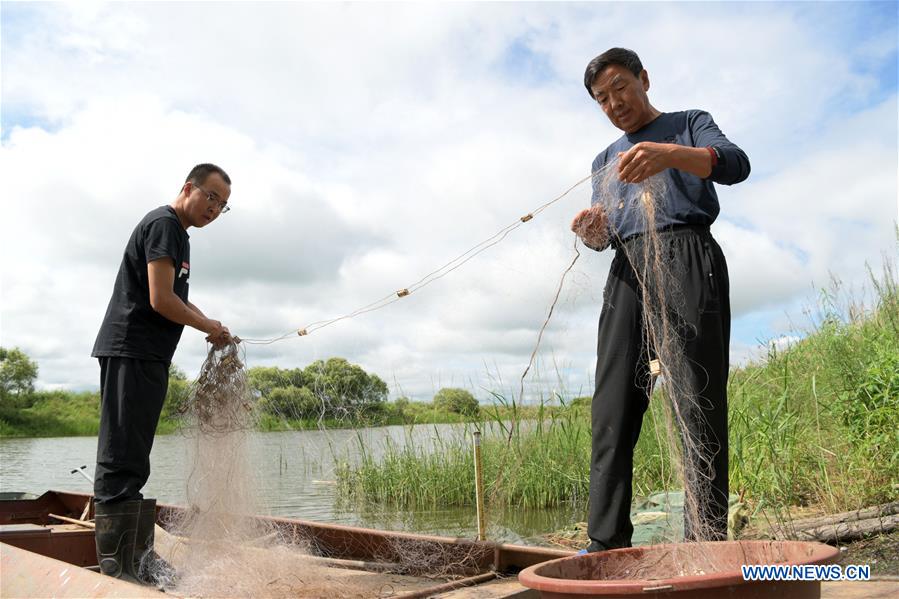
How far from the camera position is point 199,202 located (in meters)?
3.31

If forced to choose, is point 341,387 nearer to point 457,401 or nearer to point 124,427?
point 457,401

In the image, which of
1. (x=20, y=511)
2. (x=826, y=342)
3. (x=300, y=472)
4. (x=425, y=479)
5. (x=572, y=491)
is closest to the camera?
(x=20, y=511)

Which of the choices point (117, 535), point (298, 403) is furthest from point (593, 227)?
point (298, 403)

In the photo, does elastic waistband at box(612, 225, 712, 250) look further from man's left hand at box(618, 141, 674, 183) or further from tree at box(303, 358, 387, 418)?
tree at box(303, 358, 387, 418)

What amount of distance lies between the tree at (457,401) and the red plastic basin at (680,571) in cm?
503

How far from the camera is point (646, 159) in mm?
2252

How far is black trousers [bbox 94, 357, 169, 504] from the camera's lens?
304cm

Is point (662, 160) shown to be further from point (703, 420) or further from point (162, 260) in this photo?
point (162, 260)

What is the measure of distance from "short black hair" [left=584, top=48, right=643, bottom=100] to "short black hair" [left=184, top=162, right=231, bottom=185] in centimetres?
176

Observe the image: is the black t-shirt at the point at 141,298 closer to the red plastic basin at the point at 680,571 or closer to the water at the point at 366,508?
the water at the point at 366,508

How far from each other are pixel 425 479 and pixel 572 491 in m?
1.53

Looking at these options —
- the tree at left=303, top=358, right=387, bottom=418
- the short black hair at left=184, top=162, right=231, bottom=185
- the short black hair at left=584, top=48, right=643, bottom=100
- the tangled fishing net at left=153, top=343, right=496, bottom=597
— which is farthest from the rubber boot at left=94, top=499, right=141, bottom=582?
the tree at left=303, top=358, right=387, bottom=418

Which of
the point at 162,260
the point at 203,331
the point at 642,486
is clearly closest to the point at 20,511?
the point at 203,331

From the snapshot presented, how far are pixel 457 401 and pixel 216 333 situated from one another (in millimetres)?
4089
